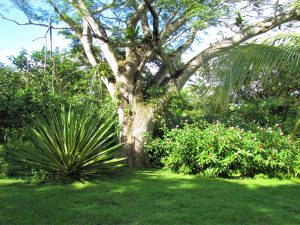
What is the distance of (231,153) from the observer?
25.2 feet

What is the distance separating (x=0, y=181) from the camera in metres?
7.07

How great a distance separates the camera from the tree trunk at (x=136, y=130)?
9.40 meters

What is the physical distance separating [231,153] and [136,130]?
2.85 m

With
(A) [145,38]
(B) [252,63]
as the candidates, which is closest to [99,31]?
(A) [145,38]

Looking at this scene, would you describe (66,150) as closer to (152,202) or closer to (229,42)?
(152,202)

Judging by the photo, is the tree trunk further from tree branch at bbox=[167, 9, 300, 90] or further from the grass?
the grass

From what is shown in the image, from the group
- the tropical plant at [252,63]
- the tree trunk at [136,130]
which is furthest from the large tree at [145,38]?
the tropical plant at [252,63]

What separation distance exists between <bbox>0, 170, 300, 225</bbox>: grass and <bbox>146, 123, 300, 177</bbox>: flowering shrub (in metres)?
0.40

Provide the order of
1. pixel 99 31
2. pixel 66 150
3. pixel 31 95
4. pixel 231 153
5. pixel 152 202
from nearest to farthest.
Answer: pixel 152 202 < pixel 66 150 < pixel 231 153 < pixel 31 95 < pixel 99 31

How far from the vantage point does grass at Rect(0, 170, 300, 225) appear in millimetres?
4816

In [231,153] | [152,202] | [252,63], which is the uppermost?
[252,63]

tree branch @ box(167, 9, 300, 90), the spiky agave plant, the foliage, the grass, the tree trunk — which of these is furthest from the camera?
tree branch @ box(167, 9, 300, 90)

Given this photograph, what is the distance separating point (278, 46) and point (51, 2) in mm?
6725

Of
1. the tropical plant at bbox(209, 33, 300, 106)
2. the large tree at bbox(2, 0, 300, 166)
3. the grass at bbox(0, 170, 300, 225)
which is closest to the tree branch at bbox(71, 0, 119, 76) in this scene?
the large tree at bbox(2, 0, 300, 166)
